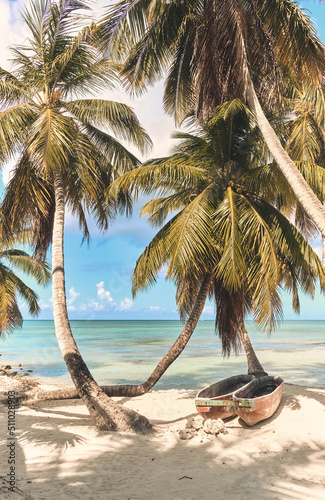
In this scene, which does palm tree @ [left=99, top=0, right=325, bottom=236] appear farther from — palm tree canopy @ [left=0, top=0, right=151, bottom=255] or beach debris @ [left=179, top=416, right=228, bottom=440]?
beach debris @ [left=179, top=416, right=228, bottom=440]

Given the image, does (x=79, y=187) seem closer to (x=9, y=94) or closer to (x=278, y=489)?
(x=9, y=94)

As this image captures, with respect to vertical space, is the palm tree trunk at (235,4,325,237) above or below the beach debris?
above

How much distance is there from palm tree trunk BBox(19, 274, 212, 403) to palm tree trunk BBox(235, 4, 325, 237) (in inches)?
112

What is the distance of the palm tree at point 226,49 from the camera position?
814 cm

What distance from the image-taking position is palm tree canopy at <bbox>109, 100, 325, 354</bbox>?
7930 millimetres

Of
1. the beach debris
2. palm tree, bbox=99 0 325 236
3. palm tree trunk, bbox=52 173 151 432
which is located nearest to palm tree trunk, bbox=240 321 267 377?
the beach debris

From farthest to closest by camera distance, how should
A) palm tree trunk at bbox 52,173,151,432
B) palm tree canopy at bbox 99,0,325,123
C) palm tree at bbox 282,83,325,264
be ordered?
palm tree at bbox 282,83,325,264 → palm tree canopy at bbox 99,0,325,123 → palm tree trunk at bbox 52,173,151,432

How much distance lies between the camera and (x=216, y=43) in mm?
8812

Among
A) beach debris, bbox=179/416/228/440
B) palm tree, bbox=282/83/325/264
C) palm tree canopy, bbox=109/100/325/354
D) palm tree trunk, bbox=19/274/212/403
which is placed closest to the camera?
beach debris, bbox=179/416/228/440

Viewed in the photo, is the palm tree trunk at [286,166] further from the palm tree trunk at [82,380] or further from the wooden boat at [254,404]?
the palm tree trunk at [82,380]

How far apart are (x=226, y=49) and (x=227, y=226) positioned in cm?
400

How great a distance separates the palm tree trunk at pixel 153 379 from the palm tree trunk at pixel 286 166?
2.83m

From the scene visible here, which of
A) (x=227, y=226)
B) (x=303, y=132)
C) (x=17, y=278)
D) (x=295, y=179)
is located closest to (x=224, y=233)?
(x=227, y=226)

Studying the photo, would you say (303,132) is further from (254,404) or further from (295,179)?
(254,404)
